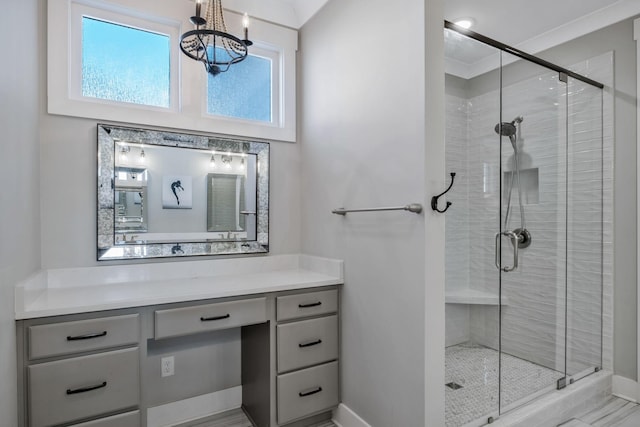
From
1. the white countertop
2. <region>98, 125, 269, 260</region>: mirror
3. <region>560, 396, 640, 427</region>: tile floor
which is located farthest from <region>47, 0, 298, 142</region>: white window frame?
<region>560, 396, 640, 427</region>: tile floor

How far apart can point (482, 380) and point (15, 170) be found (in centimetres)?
255

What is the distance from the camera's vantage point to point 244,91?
8.23 feet

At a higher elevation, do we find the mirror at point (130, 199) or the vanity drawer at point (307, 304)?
the mirror at point (130, 199)

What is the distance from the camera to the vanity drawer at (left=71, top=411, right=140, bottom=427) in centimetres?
153

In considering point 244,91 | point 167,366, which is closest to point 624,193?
point 244,91

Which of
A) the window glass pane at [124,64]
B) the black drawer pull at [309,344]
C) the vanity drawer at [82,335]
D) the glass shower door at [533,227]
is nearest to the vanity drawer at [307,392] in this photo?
the black drawer pull at [309,344]

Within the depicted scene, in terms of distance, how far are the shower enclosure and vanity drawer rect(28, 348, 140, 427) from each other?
1637mm

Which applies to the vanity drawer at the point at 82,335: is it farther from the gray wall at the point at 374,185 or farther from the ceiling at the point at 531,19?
the ceiling at the point at 531,19

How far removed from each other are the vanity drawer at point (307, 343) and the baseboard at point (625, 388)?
1.98 meters

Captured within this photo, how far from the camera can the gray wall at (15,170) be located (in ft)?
4.17

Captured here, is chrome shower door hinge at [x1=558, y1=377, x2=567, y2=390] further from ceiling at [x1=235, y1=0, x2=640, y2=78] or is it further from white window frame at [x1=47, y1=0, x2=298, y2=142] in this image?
white window frame at [x1=47, y1=0, x2=298, y2=142]

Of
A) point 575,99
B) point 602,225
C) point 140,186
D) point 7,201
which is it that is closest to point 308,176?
point 140,186

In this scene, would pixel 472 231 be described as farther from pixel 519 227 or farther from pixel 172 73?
pixel 172 73

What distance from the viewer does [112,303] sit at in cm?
154
